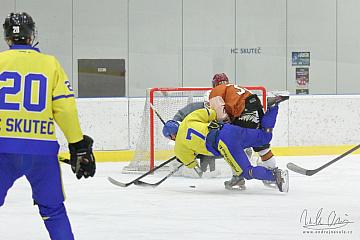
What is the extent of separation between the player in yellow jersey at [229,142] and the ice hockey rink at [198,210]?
172 mm

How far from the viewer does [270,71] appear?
10883 mm

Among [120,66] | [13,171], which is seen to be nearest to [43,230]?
[13,171]

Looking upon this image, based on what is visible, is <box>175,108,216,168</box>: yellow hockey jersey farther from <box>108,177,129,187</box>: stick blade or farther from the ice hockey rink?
<box>108,177,129,187</box>: stick blade

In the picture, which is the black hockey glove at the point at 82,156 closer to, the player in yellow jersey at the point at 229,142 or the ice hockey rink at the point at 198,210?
the ice hockey rink at the point at 198,210

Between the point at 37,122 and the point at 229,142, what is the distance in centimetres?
269

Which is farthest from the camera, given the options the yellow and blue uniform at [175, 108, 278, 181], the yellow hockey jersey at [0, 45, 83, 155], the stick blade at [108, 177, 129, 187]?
the stick blade at [108, 177, 129, 187]

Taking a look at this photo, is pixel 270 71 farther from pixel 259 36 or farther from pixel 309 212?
pixel 309 212

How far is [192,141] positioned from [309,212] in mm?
1175

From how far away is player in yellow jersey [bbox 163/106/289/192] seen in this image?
597 cm

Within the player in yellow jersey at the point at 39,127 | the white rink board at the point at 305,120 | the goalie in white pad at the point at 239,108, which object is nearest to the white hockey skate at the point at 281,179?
the goalie in white pad at the point at 239,108

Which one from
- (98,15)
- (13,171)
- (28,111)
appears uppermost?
(98,15)

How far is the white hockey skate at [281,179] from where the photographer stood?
607cm
